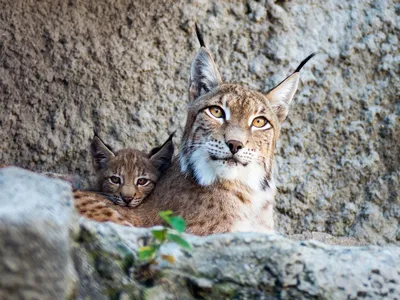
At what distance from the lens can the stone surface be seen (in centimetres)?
261

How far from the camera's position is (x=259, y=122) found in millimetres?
5023

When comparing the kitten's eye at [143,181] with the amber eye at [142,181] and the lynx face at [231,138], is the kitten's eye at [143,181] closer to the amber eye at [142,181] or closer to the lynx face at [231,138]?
the amber eye at [142,181]

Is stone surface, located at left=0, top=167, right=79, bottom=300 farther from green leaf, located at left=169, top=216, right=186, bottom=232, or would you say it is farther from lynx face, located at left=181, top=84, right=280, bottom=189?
lynx face, located at left=181, top=84, right=280, bottom=189

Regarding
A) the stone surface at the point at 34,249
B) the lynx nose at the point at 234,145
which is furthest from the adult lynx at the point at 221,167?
the stone surface at the point at 34,249

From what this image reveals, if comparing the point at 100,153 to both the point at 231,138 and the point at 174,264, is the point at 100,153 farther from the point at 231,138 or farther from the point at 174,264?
the point at 174,264

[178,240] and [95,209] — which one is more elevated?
[178,240]

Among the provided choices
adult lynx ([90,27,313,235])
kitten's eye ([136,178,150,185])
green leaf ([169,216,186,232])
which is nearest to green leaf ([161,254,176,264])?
green leaf ([169,216,186,232])

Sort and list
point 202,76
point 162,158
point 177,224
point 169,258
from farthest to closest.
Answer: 1. point 162,158
2. point 202,76
3. point 169,258
4. point 177,224

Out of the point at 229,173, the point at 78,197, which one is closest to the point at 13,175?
the point at 78,197

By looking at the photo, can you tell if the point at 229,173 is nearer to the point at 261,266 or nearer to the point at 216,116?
the point at 216,116

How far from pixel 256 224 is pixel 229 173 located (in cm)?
33

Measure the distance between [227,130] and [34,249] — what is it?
2.30 meters

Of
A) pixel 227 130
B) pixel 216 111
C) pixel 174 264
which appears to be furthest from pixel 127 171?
pixel 174 264

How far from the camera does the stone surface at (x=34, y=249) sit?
2.61 metres
